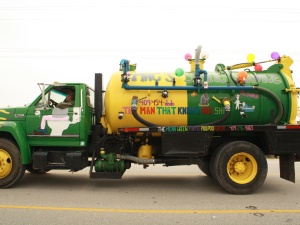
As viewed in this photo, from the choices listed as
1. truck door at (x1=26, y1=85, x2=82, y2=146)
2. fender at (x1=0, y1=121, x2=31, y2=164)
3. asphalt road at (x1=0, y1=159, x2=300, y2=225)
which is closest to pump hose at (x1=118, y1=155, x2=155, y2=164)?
asphalt road at (x1=0, y1=159, x2=300, y2=225)

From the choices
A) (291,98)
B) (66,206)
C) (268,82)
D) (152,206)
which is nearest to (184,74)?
(268,82)

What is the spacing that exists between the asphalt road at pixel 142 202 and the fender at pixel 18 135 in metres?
0.72

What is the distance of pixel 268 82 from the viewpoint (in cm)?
624

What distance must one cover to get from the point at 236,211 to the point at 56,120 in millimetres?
4022

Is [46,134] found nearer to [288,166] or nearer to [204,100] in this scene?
[204,100]

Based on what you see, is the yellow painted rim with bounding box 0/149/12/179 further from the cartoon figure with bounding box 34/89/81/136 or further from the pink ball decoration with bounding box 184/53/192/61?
the pink ball decoration with bounding box 184/53/192/61

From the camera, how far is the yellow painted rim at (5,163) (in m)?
6.09

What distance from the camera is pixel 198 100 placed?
20.0 ft

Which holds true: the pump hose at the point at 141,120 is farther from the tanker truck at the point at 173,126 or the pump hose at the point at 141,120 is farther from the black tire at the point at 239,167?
the black tire at the point at 239,167

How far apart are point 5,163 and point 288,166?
5.99 m

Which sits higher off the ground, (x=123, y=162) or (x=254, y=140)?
(x=254, y=140)

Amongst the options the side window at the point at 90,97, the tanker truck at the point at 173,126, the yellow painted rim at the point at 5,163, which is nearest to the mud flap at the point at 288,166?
the tanker truck at the point at 173,126

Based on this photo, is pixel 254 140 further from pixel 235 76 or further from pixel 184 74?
pixel 184 74

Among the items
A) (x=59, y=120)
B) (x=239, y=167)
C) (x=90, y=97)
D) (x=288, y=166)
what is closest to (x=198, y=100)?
(x=239, y=167)
